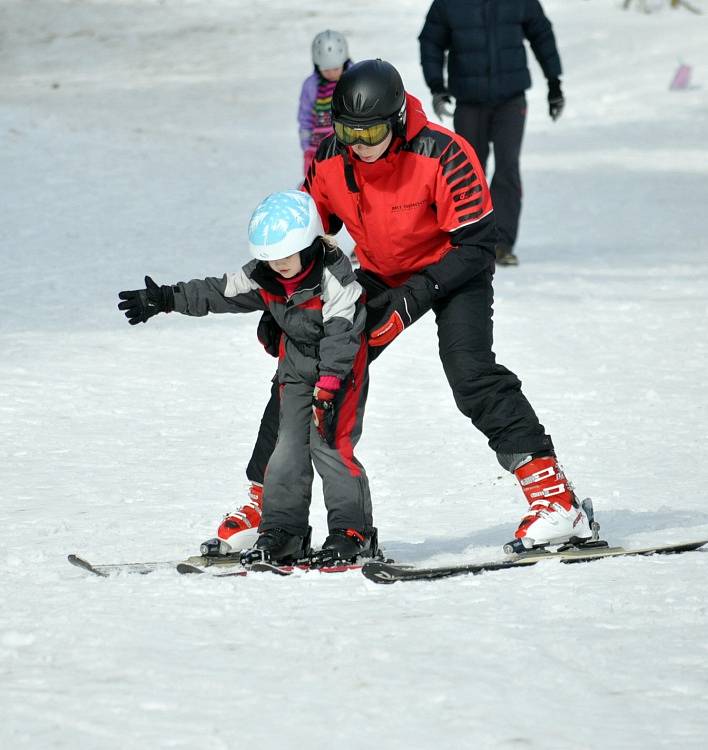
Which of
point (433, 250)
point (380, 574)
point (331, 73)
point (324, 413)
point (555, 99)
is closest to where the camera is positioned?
point (380, 574)

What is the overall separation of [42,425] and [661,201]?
30.6ft

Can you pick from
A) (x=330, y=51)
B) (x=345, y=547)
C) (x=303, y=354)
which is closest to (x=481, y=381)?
(x=303, y=354)

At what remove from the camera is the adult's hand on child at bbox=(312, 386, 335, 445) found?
4.53 metres

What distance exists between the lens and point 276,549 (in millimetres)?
4691

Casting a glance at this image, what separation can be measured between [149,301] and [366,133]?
92cm

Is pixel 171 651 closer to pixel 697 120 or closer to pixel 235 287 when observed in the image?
pixel 235 287

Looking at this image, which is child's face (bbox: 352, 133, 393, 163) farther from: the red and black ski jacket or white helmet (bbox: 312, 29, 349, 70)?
white helmet (bbox: 312, 29, 349, 70)

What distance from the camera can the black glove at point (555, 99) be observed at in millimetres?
10852

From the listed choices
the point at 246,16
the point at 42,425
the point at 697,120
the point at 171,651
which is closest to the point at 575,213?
the point at 697,120

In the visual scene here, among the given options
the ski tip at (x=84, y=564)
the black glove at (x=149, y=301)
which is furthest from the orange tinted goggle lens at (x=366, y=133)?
the ski tip at (x=84, y=564)

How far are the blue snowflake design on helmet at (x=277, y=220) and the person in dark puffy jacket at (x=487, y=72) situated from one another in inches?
241

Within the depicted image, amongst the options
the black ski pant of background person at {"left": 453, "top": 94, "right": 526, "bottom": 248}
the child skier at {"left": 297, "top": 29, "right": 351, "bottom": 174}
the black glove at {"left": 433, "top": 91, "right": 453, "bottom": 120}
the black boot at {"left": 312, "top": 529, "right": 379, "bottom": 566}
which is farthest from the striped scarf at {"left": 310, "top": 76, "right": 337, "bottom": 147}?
the black boot at {"left": 312, "top": 529, "right": 379, "bottom": 566}

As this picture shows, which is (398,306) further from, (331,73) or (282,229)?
(331,73)

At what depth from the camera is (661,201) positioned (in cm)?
1452
